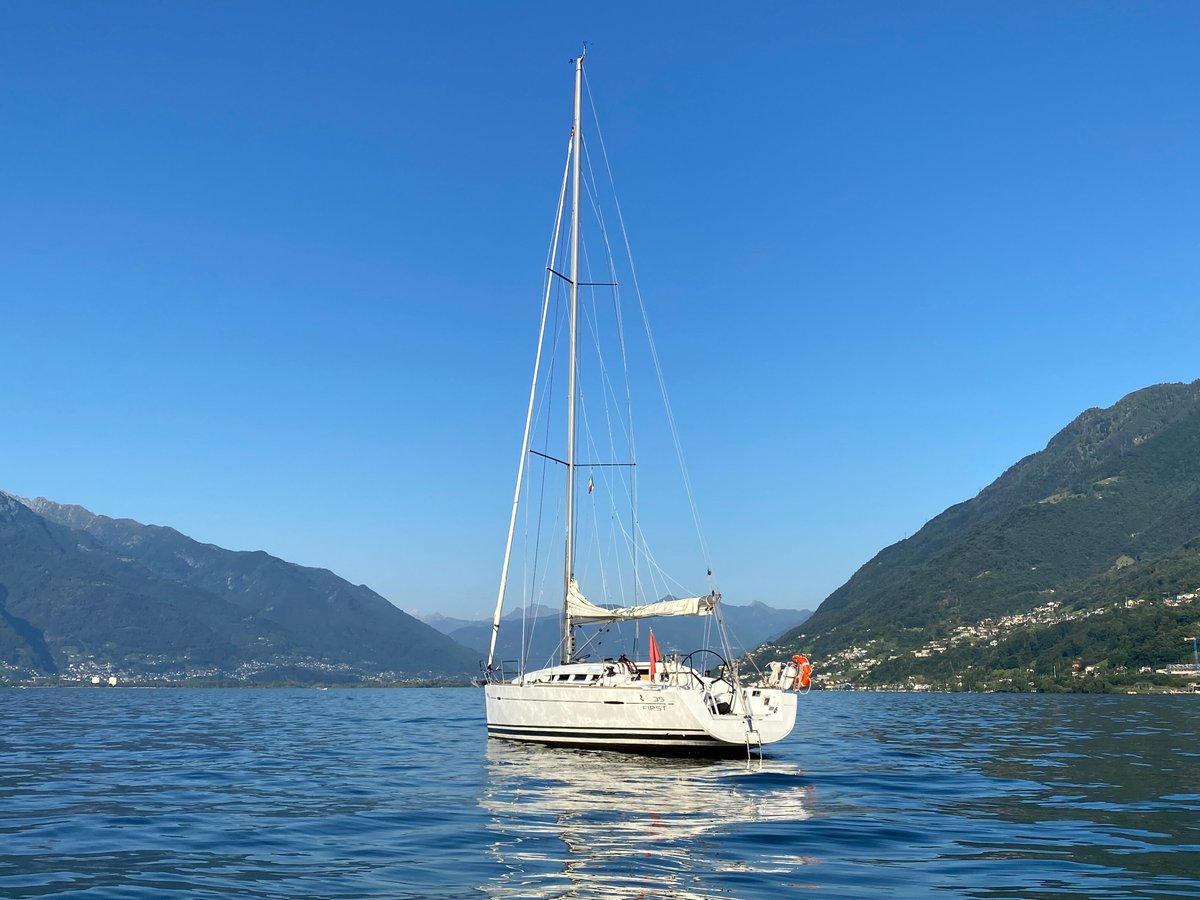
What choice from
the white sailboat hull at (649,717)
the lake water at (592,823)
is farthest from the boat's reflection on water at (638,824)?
the white sailboat hull at (649,717)

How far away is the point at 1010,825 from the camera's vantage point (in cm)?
2120

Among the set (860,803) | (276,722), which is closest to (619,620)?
(860,803)

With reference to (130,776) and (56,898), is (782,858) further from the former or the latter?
(130,776)

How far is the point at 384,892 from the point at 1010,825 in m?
13.7

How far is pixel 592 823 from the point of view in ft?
70.4

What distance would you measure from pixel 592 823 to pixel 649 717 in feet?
48.3

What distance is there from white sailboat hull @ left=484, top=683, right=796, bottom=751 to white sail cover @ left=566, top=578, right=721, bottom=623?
4.40 meters

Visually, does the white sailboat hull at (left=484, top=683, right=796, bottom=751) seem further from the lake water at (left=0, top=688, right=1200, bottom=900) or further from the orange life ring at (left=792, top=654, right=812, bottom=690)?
the lake water at (left=0, top=688, right=1200, bottom=900)

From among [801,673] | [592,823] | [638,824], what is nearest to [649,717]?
[801,673]

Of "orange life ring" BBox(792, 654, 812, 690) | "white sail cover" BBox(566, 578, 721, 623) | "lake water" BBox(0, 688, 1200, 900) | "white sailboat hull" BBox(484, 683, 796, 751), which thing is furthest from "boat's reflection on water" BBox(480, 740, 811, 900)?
"white sail cover" BBox(566, 578, 721, 623)

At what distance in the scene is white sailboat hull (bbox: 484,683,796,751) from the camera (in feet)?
116

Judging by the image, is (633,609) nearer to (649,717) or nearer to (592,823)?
(649,717)

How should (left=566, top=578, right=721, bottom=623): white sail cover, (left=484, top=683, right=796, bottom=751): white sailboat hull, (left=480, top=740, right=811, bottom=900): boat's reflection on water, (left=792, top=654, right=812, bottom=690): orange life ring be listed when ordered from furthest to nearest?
(left=566, top=578, right=721, bottom=623): white sail cover
(left=792, top=654, right=812, bottom=690): orange life ring
(left=484, top=683, right=796, bottom=751): white sailboat hull
(left=480, top=740, right=811, bottom=900): boat's reflection on water

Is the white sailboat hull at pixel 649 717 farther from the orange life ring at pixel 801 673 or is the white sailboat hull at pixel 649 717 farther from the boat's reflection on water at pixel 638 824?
the boat's reflection on water at pixel 638 824
